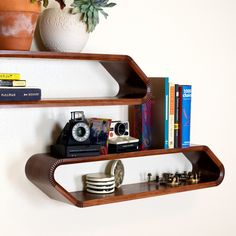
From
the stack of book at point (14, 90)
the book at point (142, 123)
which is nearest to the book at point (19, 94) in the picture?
the stack of book at point (14, 90)

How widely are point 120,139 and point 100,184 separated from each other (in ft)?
0.64

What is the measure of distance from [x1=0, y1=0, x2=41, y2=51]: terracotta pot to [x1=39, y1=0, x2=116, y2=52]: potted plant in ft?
0.30

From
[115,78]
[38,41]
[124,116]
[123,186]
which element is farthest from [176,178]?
[38,41]

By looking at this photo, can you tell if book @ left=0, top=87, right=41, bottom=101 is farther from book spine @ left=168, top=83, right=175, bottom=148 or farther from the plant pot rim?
book spine @ left=168, top=83, right=175, bottom=148

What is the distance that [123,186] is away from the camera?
217 centimetres

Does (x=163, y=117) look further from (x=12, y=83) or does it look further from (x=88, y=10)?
(x=12, y=83)

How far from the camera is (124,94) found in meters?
2.12

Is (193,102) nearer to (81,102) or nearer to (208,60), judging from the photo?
(208,60)

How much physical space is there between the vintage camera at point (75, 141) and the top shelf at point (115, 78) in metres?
0.09

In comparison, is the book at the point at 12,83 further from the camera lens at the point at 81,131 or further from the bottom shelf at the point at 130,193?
the bottom shelf at the point at 130,193

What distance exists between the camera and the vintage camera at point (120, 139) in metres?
1.97

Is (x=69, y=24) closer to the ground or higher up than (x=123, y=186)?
higher up

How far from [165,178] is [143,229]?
25 cm

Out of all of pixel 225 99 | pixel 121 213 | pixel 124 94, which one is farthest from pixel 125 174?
pixel 225 99
